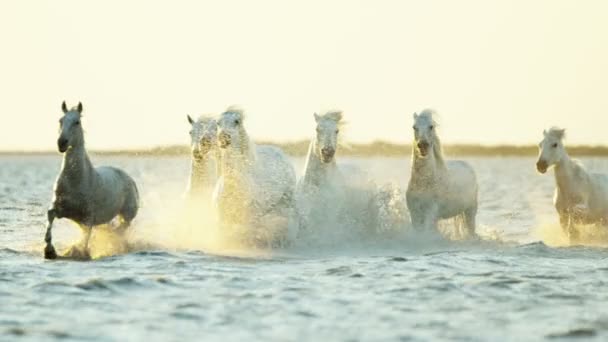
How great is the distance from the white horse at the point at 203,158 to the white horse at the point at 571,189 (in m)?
4.99

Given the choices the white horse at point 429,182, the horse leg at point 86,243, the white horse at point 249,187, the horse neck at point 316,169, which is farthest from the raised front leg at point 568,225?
the horse leg at point 86,243

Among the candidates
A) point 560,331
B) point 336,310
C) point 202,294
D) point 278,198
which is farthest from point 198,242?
point 560,331

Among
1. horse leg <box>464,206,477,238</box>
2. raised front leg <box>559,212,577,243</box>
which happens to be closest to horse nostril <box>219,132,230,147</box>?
horse leg <box>464,206,477,238</box>

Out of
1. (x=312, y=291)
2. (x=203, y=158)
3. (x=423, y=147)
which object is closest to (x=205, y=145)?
(x=203, y=158)

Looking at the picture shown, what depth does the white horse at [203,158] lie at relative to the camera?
1784 cm

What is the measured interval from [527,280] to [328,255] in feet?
11.7

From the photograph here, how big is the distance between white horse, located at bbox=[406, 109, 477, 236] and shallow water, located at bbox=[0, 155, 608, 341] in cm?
49

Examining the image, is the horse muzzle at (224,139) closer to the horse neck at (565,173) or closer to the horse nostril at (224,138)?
the horse nostril at (224,138)

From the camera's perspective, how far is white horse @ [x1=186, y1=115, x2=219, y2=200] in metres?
17.8

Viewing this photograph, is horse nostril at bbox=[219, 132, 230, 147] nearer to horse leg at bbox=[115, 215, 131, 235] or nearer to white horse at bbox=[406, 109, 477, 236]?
horse leg at bbox=[115, 215, 131, 235]

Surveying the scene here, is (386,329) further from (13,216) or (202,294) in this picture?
(13,216)

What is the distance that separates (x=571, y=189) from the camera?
18.2 meters

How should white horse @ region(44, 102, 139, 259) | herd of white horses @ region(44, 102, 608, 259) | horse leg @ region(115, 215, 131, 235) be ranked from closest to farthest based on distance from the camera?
white horse @ region(44, 102, 139, 259) < herd of white horses @ region(44, 102, 608, 259) < horse leg @ region(115, 215, 131, 235)

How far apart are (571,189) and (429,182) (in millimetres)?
2490
